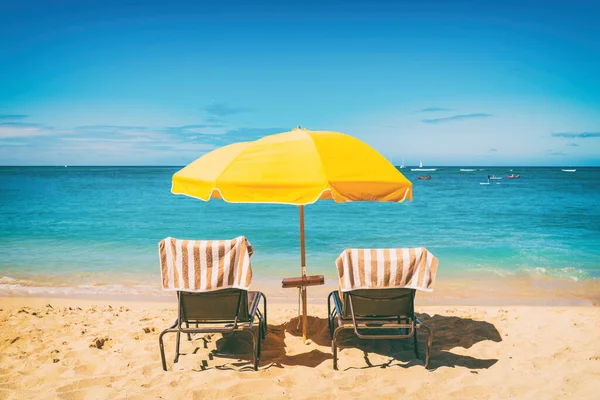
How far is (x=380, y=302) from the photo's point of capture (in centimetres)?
404

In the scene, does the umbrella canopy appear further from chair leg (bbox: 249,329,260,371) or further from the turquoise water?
the turquoise water

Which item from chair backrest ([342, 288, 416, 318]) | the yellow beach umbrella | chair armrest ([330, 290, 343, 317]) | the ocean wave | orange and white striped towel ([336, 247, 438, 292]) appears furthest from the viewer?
the ocean wave

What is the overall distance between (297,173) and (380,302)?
58.1 inches

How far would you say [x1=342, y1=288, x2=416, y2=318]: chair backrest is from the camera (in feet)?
13.1

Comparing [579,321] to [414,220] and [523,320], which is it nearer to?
[523,320]

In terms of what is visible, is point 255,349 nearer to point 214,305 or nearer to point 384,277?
point 214,305

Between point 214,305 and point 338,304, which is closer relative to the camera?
point 214,305

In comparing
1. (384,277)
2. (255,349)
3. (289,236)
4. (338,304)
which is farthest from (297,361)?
(289,236)

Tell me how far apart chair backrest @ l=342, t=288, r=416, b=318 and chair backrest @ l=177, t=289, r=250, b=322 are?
99cm

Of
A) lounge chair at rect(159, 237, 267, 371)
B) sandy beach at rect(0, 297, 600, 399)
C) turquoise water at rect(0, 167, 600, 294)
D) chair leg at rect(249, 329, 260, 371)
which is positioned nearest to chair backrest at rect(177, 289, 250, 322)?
lounge chair at rect(159, 237, 267, 371)

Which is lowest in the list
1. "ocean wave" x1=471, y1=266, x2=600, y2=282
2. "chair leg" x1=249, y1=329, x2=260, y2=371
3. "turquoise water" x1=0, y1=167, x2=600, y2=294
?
"ocean wave" x1=471, y1=266, x2=600, y2=282

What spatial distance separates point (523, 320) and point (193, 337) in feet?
13.7

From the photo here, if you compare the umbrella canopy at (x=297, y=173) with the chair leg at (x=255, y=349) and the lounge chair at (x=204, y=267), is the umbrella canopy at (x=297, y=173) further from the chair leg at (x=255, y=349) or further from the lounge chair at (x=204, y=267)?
the chair leg at (x=255, y=349)

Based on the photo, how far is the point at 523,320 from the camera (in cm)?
556
